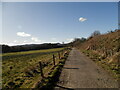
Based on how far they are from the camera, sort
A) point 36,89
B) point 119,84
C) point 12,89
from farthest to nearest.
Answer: point 12,89 → point 119,84 → point 36,89

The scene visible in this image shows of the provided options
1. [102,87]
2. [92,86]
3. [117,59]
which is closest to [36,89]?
[92,86]

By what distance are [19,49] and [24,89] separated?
79.4 metres

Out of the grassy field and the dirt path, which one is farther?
the grassy field

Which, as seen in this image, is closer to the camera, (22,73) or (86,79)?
(86,79)

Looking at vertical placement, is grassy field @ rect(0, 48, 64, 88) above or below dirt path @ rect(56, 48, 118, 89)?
below

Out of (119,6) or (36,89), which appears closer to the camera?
(36,89)

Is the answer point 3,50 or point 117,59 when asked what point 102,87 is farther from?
point 3,50

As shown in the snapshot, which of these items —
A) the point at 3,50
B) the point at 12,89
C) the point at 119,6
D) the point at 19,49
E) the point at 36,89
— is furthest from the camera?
the point at 19,49

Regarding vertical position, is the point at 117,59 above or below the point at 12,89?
above

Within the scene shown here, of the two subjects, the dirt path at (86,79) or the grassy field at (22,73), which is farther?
the grassy field at (22,73)

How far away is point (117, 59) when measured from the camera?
33.3ft

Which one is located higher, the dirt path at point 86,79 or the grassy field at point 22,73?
the dirt path at point 86,79

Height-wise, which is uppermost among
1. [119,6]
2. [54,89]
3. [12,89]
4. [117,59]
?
[119,6]

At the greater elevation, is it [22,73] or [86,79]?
[86,79]
